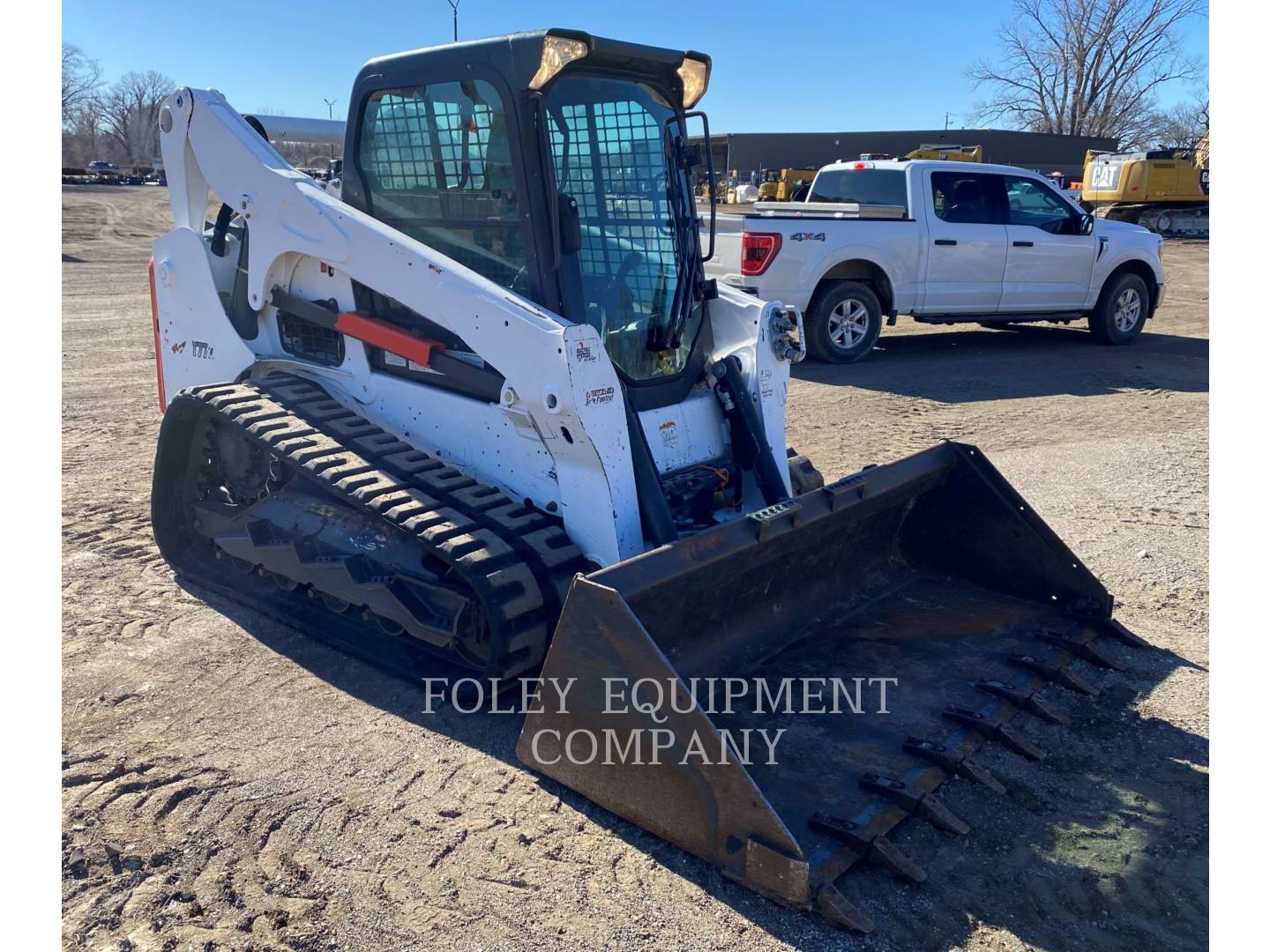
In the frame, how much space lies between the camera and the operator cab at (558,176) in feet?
14.4

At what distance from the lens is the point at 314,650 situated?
469 centimetres

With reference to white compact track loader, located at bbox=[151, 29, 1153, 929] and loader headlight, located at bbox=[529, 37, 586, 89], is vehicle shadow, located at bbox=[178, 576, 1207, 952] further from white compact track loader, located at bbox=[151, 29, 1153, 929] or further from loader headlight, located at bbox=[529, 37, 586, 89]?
loader headlight, located at bbox=[529, 37, 586, 89]

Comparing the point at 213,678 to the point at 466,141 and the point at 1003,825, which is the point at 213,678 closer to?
the point at 466,141

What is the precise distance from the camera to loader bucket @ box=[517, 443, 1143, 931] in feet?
10.4

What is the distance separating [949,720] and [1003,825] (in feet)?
1.72

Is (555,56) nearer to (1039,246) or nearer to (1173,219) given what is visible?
(1039,246)

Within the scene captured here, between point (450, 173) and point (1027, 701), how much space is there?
132 inches

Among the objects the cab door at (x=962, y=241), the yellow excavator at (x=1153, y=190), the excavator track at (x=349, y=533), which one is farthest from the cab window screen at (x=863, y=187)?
the yellow excavator at (x=1153, y=190)

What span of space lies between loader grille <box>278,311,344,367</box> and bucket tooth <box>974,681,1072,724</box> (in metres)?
3.37

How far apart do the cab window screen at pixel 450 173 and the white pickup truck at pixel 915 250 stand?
6.63 m

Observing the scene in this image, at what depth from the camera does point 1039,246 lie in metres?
12.1

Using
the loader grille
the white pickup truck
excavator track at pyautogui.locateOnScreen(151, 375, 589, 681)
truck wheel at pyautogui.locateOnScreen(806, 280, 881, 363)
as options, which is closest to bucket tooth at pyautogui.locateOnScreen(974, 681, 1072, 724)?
excavator track at pyautogui.locateOnScreen(151, 375, 589, 681)

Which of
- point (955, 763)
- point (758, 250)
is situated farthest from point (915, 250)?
point (955, 763)

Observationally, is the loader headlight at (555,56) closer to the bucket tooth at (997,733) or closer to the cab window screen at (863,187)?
the bucket tooth at (997,733)
